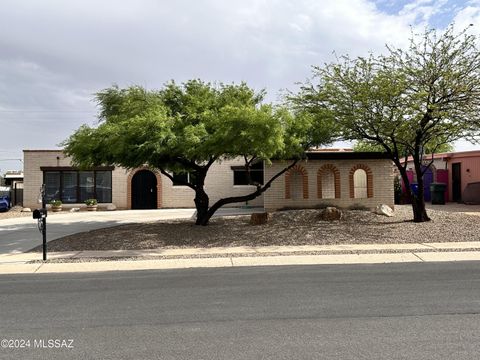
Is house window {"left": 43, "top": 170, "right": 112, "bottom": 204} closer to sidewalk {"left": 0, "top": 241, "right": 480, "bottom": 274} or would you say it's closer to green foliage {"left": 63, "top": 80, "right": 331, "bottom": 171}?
green foliage {"left": 63, "top": 80, "right": 331, "bottom": 171}

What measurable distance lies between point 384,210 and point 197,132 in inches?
363

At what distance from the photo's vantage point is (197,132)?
13031 millimetres

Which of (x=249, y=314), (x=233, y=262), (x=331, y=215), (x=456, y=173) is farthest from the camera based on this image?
(x=456, y=173)

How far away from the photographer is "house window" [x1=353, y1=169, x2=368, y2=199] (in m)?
20.8

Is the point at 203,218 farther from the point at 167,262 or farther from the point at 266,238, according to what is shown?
the point at 167,262

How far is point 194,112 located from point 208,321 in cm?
958

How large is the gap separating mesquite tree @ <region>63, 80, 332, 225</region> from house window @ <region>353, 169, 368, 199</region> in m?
4.73

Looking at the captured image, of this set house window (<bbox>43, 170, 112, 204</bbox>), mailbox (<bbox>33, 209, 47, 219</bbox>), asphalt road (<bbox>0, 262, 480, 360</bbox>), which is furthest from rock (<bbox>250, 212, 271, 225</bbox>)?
house window (<bbox>43, 170, 112, 204</bbox>)

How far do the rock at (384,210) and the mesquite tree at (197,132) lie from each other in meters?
4.14

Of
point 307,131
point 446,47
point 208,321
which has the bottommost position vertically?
point 208,321

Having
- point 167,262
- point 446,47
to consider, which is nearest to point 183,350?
point 167,262

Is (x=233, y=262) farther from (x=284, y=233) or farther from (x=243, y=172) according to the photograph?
(x=243, y=172)

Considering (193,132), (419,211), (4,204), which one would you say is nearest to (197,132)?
(193,132)

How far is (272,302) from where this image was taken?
6.92m
